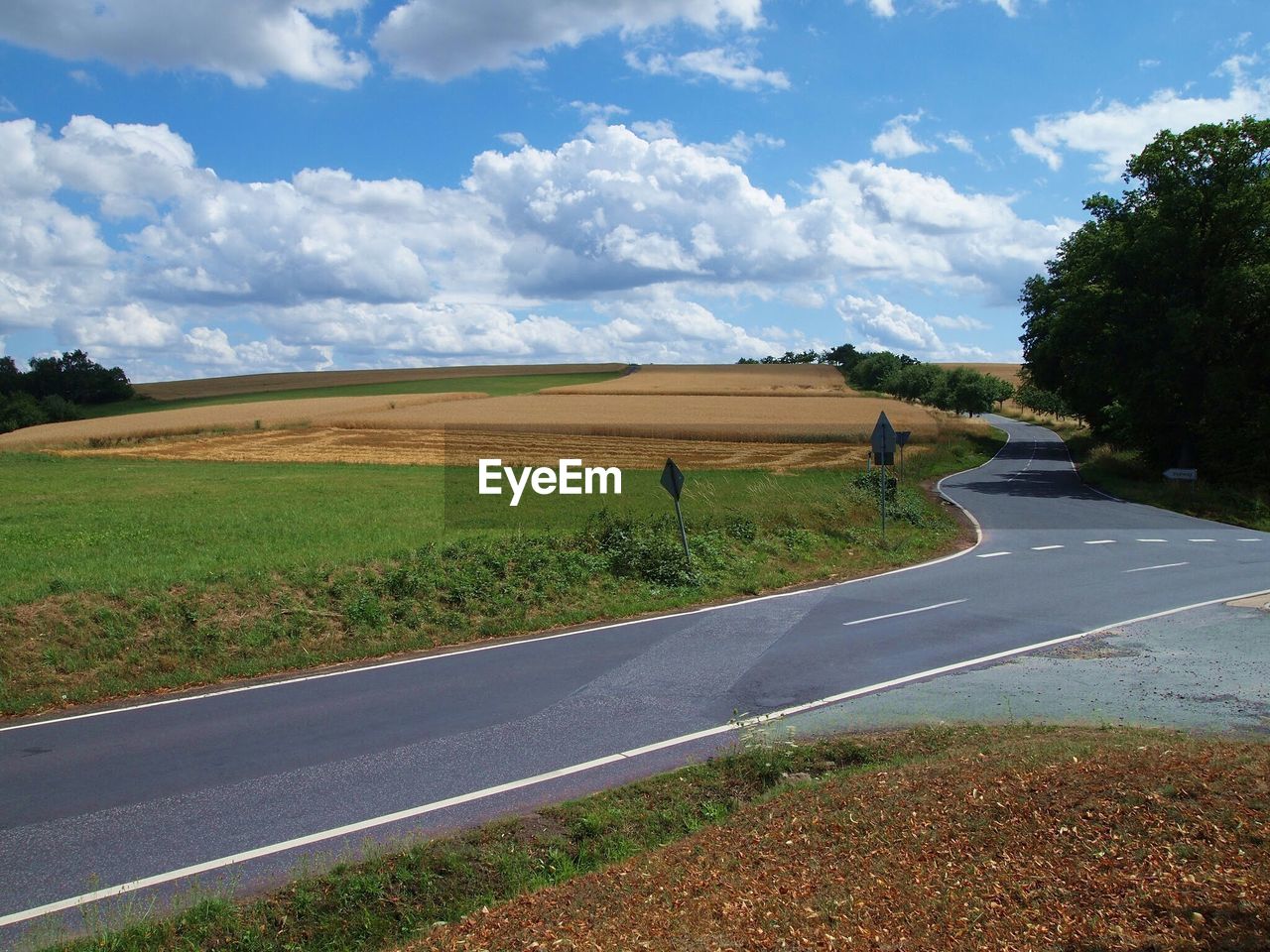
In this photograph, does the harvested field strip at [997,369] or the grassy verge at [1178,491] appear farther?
the harvested field strip at [997,369]

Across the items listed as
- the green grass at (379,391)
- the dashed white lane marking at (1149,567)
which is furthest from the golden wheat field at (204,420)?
the dashed white lane marking at (1149,567)

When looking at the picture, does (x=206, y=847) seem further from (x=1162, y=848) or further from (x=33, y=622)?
(x=33, y=622)

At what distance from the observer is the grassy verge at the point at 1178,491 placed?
108 feet

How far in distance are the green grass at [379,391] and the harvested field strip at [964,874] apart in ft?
256

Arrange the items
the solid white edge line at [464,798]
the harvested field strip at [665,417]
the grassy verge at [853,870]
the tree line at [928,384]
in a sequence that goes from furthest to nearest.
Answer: the tree line at [928,384]
the harvested field strip at [665,417]
the solid white edge line at [464,798]
the grassy verge at [853,870]

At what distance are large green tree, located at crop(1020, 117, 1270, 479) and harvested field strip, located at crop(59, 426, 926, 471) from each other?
1161 centimetres

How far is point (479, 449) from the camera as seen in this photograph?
4728 cm

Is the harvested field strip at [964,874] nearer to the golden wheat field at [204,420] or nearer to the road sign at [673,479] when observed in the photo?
the road sign at [673,479]

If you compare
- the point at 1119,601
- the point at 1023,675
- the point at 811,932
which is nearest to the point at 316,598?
the point at 1023,675

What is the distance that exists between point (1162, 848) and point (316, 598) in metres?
12.9

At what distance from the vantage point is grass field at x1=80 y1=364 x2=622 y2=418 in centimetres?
8406

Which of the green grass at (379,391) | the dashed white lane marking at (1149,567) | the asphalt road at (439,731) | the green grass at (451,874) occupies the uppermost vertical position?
the green grass at (379,391)

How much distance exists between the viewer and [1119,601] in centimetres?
1661

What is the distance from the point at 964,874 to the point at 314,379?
101569mm
